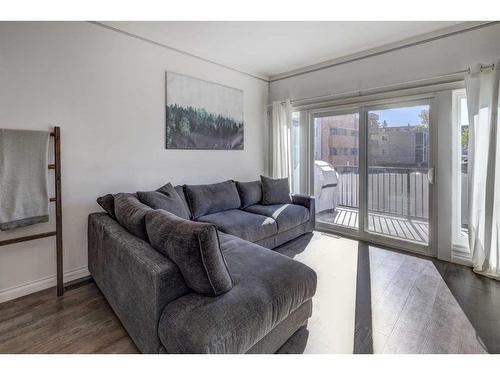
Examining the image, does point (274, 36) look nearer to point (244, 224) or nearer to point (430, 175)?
point (244, 224)

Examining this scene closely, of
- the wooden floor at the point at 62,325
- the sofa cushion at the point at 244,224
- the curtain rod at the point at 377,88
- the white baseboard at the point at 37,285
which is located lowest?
the wooden floor at the point at 62,325

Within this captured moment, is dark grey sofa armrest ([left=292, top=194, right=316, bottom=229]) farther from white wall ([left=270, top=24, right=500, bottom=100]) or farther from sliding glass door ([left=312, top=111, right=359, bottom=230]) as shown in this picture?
white wall ([left=270, top=24, right=500, bottom=100])

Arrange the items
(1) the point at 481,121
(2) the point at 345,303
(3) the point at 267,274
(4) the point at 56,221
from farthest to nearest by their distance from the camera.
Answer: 1. (1) the point at 481,121
2. (4) the point at 56,221
3. (2) the point at 345,303
4. (3) the point at 267,274

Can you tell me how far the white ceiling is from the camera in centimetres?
274

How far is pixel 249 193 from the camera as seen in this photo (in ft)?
12.1

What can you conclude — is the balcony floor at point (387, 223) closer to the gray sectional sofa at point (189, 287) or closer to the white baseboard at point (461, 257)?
the white baseboard at point (461, 257)

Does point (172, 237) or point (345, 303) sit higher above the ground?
point (172, 237)

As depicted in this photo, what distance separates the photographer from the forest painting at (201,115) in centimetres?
322

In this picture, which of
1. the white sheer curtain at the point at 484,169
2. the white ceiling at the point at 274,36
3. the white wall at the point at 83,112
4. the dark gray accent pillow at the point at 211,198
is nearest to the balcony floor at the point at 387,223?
the white sheer curtain at the point at 484,169

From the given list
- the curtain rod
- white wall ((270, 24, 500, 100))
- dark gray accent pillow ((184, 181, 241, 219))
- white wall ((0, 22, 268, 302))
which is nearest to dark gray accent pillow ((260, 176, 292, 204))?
dark gray accent pillow ((184, 181, 241, 219))
